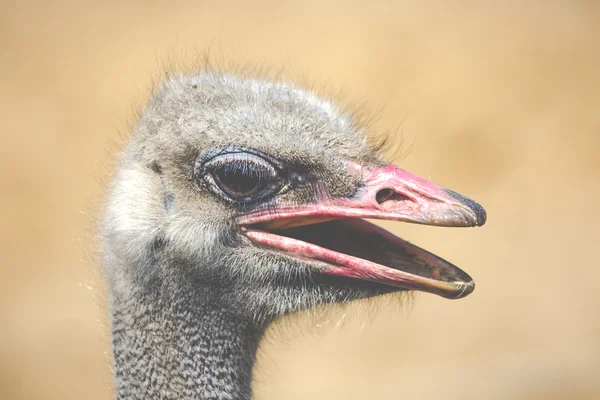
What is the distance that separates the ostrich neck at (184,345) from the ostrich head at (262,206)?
36mm

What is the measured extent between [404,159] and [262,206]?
12.2 ft

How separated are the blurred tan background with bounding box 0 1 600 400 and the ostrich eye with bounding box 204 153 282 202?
355 centimetres

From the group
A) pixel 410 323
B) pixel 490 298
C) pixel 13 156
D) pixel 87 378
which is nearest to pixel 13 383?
pixel 87 378

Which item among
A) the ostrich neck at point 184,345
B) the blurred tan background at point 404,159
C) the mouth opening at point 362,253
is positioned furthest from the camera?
the blurred tan background at point 404,159

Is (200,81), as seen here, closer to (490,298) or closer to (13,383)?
(13,383)

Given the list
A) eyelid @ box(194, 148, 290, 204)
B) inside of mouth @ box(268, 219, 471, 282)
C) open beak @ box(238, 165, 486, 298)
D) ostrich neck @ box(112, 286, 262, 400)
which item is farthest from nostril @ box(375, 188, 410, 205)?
ostrich neck @ box(112, 286, 262, 400)

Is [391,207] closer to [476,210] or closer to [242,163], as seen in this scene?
[476,210]

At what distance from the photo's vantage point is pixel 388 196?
2260mm

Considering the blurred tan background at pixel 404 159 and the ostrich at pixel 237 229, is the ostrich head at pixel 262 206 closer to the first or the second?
the ostrich at pixel 237 229

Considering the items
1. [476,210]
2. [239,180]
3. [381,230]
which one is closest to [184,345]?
[239,180]

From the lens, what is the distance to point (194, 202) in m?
2.31

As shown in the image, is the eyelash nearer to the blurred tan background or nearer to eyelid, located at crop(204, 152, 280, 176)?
eyelid, located at crop(204, 152, 280, 176)

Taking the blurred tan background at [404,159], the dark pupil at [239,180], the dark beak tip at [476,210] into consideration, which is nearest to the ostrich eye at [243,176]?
the dark pupil at [239,180]

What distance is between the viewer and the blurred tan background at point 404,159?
648cm
